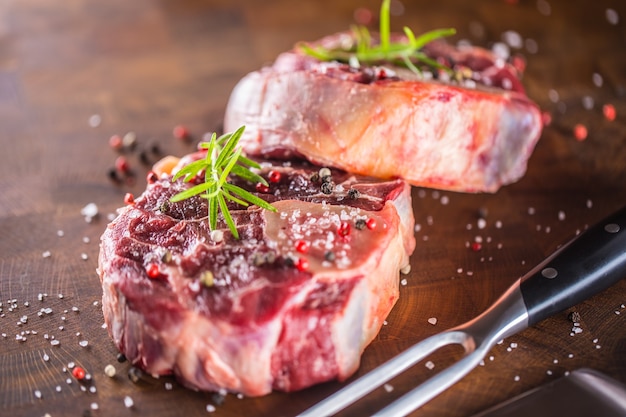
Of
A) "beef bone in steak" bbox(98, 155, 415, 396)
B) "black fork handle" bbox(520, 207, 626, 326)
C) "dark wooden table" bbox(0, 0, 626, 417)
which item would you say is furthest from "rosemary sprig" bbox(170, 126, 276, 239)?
"black fork handle" bbox(520, 207, 626, 326)

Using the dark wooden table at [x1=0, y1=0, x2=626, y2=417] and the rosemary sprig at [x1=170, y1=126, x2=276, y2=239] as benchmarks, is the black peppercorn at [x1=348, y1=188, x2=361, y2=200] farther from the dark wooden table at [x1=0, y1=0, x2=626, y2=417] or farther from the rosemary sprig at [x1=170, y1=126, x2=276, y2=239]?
the dark wooden table at [x1=0, y1=0, x2=626, y2=417]

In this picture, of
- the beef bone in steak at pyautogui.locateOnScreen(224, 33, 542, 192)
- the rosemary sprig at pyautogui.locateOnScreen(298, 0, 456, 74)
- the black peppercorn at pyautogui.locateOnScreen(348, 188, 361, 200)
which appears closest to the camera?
the black peppercorn at pyautogui.locateOnScreen(348, 188, 361, 200)

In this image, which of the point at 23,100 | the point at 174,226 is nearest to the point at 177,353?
the point at 174,226

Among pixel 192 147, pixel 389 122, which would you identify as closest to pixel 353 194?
pixel 389 122

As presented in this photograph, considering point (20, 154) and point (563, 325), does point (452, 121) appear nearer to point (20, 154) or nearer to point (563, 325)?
point (563, 325)

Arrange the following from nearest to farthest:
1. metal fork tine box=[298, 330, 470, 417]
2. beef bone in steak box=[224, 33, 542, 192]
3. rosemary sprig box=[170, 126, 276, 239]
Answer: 1. metal fork tine box=[298, 330, 470, 417]
2. rosemary sprig box=[170, 126, 276, 239]
3. beef bone in steak box=[224, 33, 542, 192]

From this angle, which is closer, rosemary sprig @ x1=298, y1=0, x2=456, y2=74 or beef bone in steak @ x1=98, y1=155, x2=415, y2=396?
beef bone in steak @ x1=98, y1=155, x2=415, y2=396

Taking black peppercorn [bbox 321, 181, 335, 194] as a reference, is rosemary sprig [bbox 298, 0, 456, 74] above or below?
above

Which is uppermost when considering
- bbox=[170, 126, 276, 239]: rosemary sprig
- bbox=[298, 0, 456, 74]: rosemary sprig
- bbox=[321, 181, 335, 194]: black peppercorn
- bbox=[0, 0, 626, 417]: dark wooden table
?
bbox=[298, 0, 456, 74]: rosemary sprig
